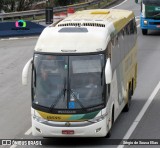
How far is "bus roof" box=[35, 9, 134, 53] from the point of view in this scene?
17.6 meters

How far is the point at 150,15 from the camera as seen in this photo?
3966 cm

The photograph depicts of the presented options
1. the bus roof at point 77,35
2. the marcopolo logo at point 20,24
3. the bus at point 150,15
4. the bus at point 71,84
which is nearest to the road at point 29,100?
the bus at point 71,84

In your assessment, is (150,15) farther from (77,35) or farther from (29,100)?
(77,35)

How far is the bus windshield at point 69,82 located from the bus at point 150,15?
22.1 meters

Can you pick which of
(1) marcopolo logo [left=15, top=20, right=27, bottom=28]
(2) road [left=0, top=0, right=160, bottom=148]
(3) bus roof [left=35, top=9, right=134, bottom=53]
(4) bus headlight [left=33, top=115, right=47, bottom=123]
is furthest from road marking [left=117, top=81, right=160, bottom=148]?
(1) marcopolo logo [left=15, top=20, right=27, bottom=28]

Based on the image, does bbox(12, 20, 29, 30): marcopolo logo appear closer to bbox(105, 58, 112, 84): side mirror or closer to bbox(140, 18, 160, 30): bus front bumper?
bbox(140, 18, 160, 30): bus front bumper

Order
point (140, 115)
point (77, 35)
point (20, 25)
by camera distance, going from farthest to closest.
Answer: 1. point (20, 25)
2. point (140, 115)
3. point (77, 35)

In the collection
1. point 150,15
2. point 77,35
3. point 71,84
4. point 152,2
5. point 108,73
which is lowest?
point 150,15

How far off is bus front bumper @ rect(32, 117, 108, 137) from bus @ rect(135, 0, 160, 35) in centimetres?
2239

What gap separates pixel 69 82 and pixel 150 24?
22.8 meters

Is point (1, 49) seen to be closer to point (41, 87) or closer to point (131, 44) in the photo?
point (131, 44)

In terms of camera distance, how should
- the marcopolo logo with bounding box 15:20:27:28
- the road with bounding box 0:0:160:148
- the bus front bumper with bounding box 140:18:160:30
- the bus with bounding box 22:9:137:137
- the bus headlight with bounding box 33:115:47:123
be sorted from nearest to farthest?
the bus with bounding box 22:9:137:137
the bus headlight with bounding box 33:115:47:123
the road with bounding box 0:0:160:148
the marcopolo logo with bounding box 15:20:27:28
the bus front bumper with bounding box 140:18:160:30

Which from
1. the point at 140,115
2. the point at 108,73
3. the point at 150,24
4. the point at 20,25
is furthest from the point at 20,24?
the point at 108,73

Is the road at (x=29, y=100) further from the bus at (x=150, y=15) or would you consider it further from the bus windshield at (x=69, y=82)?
the bus at (x=150, y=15)
